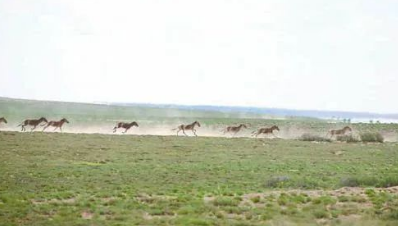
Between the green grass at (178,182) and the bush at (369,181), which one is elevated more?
the bush at (369,181)

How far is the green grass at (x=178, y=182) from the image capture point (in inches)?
487

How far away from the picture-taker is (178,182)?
18.2 m

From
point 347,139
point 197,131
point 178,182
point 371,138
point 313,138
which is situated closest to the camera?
point 178,182

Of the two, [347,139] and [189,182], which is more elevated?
[347,139]

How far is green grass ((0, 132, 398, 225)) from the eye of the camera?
40.6 ft

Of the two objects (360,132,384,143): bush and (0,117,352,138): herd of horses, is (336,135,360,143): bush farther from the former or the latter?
(0,117,352,138): herd of horses

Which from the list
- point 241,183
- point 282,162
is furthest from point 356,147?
point 241,183

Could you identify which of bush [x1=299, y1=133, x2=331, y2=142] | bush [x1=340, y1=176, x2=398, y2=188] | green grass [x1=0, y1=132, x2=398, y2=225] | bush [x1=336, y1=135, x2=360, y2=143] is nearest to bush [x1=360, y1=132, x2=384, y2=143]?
bush [x1=336, y1=135, x2=360, y2=143]

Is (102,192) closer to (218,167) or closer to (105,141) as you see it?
(218,167)

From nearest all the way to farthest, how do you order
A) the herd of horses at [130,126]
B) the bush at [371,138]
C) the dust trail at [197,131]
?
the herd of horses at [130,126] < the bush at [371,138] < the dust trail at [197,131]

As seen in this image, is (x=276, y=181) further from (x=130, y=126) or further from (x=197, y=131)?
(x=197, y=131)

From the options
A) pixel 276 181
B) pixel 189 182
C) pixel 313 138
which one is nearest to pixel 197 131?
pixel 313 138

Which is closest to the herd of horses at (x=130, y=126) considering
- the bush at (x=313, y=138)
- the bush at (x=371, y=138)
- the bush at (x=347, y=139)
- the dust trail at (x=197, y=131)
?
the bush at (x=347, y=139)

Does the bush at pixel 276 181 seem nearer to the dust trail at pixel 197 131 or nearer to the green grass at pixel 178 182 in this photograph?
the green grass at pixel 178 182
